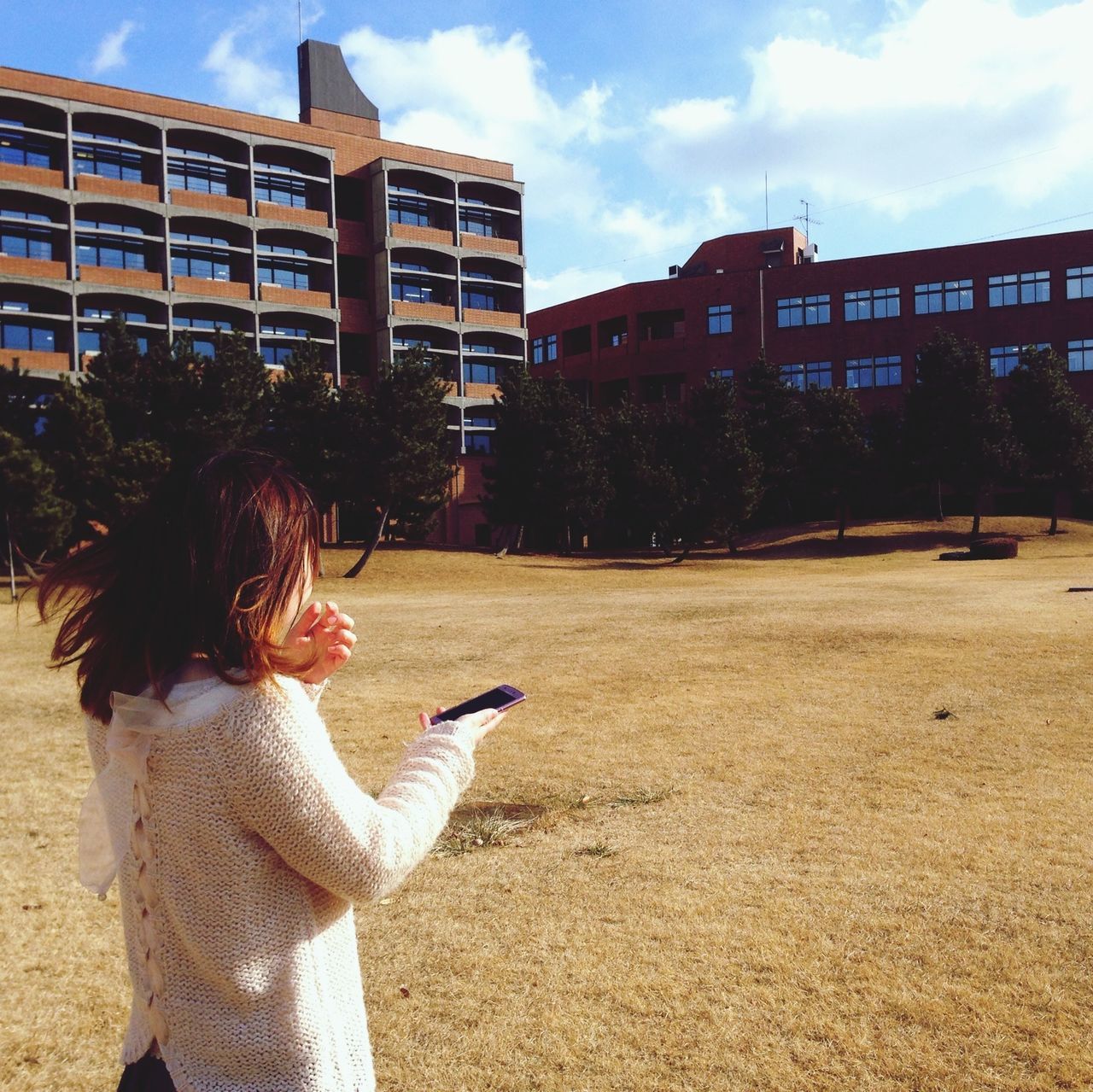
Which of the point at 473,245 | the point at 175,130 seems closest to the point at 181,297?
the point at 175,130

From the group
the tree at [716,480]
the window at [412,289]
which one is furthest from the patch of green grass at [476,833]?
the window at [412,289]

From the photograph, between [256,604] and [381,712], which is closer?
[256,604]

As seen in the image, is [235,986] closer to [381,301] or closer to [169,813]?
[169,813]

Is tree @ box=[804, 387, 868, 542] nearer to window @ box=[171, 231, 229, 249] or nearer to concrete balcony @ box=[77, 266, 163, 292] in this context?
window @ box=[171, 231, 229, 249]

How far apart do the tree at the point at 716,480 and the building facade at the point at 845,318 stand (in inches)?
564

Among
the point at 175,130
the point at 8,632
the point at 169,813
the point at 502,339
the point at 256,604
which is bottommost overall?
the point at 8,632

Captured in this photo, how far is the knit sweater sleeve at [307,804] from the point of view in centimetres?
167

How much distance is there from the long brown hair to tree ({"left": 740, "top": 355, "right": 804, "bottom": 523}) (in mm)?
53714

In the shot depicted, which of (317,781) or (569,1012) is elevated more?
(317,781)

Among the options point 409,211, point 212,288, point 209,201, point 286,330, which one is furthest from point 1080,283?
point 209,201

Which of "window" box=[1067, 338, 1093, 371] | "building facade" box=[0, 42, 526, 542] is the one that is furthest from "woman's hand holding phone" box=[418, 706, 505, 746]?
"window" box=[1067, 338, 1093, 371]

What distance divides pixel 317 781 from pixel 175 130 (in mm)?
62972

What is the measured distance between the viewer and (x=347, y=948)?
1879 millimetres

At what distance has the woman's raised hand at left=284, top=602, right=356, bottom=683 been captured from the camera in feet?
5.97
